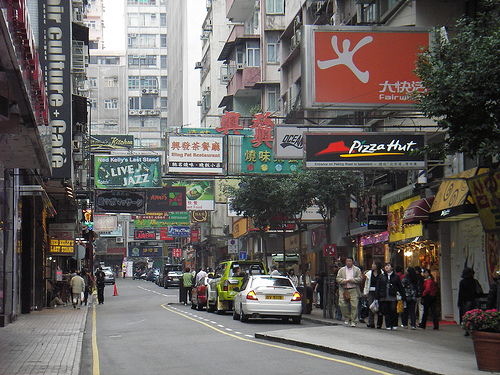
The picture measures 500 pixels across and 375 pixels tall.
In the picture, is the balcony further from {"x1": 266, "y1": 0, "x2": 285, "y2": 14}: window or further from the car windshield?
the car windshield

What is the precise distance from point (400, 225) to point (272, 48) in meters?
26.8

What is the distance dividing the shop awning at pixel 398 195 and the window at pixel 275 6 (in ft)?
76.2

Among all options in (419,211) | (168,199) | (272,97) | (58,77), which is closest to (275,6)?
(272,97)

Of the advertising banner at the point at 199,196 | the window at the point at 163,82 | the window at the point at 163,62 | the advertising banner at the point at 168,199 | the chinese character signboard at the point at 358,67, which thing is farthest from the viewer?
the window at the point at 163,62

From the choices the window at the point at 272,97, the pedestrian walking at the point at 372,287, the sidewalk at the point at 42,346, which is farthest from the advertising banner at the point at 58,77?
the window at the point at 272,97

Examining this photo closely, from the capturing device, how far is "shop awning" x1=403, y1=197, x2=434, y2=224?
72.7 feet

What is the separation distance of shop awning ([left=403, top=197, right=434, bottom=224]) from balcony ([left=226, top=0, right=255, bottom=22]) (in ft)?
113

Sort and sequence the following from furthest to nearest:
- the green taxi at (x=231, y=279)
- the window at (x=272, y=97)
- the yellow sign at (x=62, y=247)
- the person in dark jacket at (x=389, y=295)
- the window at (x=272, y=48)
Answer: the window at (x=272, y=97), the window at (x=272, y=48), the yellow sign at (x=62, y=247), the green taxi at (x=231, y=279), the person in dark jacket at (x=389, y=295)

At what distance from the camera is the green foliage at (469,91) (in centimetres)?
1309

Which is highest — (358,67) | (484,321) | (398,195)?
(358,67)

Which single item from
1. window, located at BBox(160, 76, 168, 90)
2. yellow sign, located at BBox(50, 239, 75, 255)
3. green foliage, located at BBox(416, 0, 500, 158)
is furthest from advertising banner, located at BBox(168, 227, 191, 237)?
green foliage, located at BBox(416, 0, 500, 158)

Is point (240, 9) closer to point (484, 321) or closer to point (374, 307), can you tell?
point (374, 307)

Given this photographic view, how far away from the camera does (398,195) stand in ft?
86.8

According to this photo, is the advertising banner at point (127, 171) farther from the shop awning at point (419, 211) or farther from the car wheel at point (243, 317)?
the shop awning at point (419, 211)
